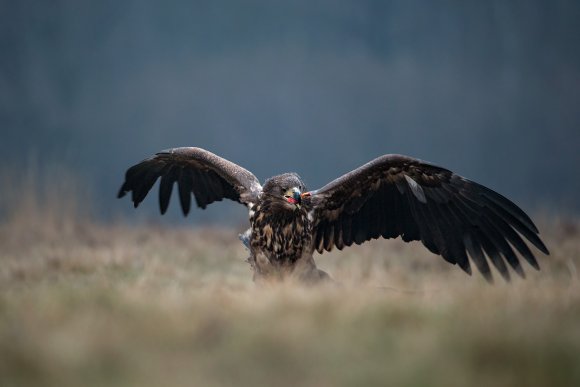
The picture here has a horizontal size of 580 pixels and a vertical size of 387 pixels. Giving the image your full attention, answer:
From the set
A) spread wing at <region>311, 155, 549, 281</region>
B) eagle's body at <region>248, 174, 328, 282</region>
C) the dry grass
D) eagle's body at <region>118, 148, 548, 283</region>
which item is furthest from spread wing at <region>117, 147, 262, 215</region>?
the dry grass

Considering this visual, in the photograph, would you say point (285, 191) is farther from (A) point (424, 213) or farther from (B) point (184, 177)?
(B) point (184, 177)

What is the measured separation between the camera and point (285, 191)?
5.91 m

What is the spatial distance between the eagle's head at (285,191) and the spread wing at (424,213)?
0.45 meters

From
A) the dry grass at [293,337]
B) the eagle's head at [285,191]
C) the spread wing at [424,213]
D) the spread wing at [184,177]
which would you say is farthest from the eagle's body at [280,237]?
the dry grass at [293,337]

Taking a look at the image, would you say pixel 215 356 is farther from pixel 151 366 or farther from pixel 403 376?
pixel 403 376

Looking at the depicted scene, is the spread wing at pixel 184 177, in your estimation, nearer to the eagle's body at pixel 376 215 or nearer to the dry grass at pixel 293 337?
the eagle's body at pixel 376 215

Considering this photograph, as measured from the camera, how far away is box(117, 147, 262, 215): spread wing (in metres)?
6.88

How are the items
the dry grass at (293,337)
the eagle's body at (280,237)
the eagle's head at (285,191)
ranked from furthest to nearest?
the eagle's body at (280,237) < the eagle's head at (285,191) < the dry grass at (293,337)

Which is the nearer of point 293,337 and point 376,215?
point 293,337

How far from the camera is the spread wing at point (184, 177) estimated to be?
6.88 meters

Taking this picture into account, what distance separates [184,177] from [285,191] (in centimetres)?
157

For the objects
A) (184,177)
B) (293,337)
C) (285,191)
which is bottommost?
(293,337)

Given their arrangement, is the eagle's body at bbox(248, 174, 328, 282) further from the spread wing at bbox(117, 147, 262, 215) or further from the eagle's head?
the spread wing at bbox(117, 147, 262, 215)

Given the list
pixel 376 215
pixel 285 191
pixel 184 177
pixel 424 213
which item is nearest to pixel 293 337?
pixel 285 191
